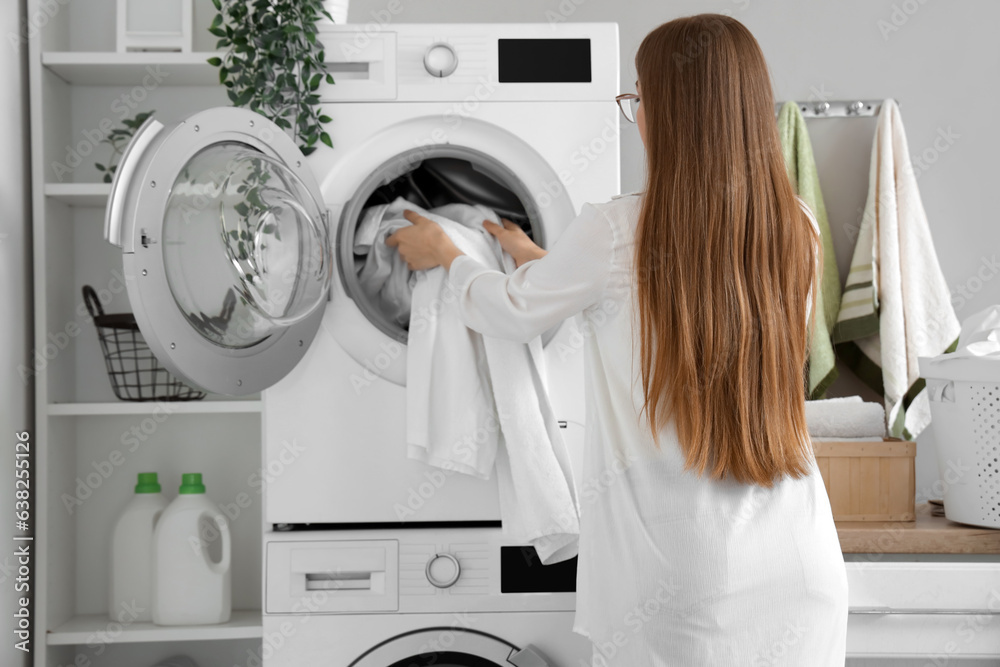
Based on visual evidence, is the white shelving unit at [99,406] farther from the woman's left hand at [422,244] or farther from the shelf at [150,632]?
the woman's left hand at [422,244]

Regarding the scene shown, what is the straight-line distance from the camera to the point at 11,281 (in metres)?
1.73

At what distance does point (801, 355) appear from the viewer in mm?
1106

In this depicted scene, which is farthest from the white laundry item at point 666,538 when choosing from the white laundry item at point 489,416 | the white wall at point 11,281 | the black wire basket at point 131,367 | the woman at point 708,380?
the white wall at point 11,281

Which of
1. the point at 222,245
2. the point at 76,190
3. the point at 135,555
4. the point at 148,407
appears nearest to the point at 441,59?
the point at 222,245

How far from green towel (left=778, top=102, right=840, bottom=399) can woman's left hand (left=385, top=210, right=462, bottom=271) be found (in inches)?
39.0

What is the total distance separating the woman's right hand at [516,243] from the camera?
4.83ft

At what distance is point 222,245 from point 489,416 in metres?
0.55

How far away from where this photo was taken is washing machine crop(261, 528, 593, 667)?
4.69ft

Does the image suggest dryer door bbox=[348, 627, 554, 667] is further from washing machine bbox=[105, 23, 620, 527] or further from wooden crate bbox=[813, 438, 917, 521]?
wooden crate bbox=[813, 438, 917, 521]

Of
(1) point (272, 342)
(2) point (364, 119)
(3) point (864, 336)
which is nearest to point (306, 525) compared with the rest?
(1) point (272, 342)

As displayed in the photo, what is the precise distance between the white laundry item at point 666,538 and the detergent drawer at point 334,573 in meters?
0.44

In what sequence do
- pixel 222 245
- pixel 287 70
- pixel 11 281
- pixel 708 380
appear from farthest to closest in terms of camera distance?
pixel 11 281 < pixel 287 70 < pixel 222 245 < pixel 708 380

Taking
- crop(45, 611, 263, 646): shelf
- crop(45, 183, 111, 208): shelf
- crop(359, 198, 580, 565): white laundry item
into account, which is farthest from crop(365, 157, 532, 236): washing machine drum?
crop(45, 611, 263, 646): shelf

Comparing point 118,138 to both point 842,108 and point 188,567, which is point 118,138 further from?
point 842,108
